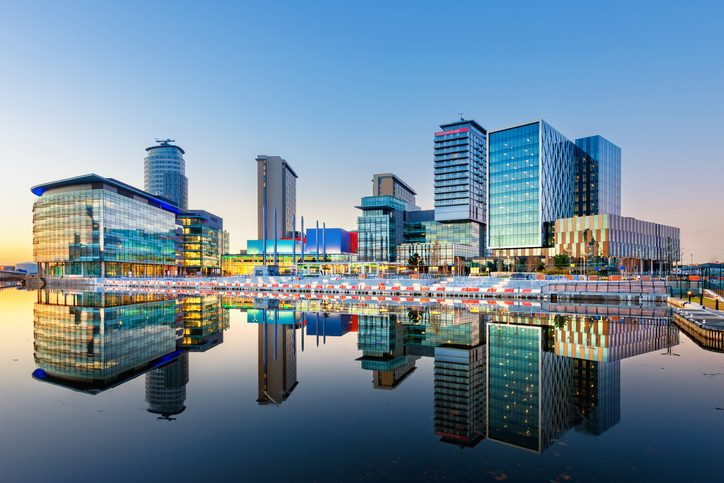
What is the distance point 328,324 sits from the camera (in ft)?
102

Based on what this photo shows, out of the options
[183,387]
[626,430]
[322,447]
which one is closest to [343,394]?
[322,447]

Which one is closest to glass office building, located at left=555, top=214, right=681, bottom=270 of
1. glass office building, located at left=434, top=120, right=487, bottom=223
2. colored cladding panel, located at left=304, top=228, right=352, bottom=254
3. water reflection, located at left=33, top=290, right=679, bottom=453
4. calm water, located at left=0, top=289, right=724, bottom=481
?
glass office building, located at left=434, top=120, right=487, bottom=223

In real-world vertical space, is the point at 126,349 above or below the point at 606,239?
below

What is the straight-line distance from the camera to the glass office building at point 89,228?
405 feet

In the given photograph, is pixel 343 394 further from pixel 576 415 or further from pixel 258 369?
pixel 576 415

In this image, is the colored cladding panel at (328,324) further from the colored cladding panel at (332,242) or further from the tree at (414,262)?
the colored cladding panel at (332,242)

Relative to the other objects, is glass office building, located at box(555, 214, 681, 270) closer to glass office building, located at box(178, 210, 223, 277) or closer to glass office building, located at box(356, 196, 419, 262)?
glass office building, located at box(356, 196, 419, 262)

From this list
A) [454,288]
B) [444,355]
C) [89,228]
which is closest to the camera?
[444,355]

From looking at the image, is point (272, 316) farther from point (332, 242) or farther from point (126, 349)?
point (332, 242)

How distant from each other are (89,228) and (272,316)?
377 ft

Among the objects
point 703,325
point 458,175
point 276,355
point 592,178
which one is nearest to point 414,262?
point 458,175

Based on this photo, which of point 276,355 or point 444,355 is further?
point 276,355

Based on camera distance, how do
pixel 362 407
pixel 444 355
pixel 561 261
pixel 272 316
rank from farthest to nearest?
pixel 561 261
pixel 272 316
pixel 444 355
pixel 362 407

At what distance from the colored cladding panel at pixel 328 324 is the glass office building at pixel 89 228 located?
11357cm
